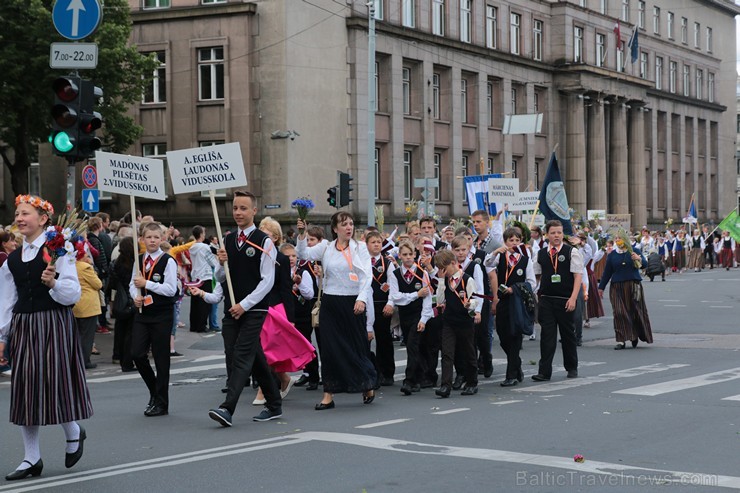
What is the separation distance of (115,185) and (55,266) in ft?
13.5

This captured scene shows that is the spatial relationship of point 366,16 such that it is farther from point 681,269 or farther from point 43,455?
point 43,455

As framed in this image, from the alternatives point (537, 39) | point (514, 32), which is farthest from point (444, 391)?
point (537, 39)

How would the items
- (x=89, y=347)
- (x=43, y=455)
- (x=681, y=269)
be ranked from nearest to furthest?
(x=43, y=455) → (x=89, y=347) → (x=681, y=269)

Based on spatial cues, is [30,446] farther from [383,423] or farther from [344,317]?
[344,317]

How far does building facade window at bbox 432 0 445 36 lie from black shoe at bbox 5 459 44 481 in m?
42.6

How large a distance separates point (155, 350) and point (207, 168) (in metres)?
1.87

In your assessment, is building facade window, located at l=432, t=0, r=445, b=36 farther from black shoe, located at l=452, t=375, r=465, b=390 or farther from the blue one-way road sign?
black shoe, located at l=452, t=375, r=465, b=390

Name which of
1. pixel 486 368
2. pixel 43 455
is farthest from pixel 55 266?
pixel 486 368

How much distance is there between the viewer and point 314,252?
12.3 metres

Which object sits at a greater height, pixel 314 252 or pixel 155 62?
pixel 155 62

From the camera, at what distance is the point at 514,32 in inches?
2211

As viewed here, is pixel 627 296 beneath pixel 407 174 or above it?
beneath

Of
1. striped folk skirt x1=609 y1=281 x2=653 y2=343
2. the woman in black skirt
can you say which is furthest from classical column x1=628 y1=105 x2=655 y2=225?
the woman in black skirt

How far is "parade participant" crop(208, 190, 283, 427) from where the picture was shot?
418 inches
